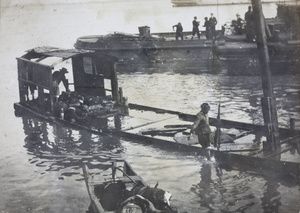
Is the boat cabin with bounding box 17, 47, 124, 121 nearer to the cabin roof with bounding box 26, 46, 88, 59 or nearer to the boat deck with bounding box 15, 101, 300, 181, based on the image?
the cabin roof with bounding box 26, 46, 88, 59

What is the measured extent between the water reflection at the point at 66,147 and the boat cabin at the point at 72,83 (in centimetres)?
99

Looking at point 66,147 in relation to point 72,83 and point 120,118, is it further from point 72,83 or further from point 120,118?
point 72,83

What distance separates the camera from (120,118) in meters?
16.3

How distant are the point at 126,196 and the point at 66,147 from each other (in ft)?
20.3

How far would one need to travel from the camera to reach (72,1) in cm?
1087

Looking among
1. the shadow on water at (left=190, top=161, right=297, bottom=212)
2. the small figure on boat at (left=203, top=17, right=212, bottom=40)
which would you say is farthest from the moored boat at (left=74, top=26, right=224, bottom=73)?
the shadow on water at (left=190, top=161, right=297, bottom=212)

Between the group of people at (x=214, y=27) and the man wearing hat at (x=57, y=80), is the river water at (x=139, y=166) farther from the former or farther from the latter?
the group of people at (x=214, y=27)

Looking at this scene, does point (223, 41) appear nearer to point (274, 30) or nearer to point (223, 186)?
point (274, 30)

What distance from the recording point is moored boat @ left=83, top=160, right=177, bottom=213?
21.4 ft

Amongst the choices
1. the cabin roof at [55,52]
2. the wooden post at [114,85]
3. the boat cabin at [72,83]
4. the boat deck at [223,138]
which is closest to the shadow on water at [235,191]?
the boat deck at [223,138]

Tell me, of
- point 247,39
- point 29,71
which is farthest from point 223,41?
point 29,71

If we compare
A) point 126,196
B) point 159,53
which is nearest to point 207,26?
point 159,53

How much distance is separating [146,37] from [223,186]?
2300 cm

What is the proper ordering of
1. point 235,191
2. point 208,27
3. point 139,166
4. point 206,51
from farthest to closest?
point 206,51 < point 208,27 < point 139,166 < point 235,191
